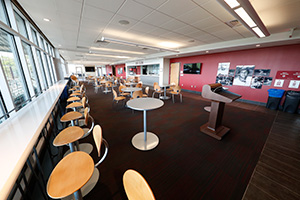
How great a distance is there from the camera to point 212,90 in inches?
93.7

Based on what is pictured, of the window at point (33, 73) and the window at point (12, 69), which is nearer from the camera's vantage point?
the window at point (12, 69)

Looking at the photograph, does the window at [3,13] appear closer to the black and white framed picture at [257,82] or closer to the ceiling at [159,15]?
the ceiling at [159,15]

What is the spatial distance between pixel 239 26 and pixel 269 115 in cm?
317

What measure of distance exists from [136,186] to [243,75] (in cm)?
645

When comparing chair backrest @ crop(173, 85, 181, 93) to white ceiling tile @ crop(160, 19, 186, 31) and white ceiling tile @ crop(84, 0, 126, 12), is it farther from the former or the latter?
white ceiling tile @ crop(84, 0, 126, 12)

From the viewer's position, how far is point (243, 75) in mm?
4953

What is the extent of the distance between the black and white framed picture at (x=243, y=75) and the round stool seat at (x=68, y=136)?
6.57 metres

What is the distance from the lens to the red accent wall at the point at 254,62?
387 cm

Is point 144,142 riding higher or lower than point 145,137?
lower

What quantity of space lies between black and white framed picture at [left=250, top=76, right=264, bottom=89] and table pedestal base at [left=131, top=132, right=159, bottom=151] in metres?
5.32

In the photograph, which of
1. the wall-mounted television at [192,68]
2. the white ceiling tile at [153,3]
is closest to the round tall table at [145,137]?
the white ceiling tile at [153,3]

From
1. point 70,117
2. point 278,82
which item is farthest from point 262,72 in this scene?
point 70,117

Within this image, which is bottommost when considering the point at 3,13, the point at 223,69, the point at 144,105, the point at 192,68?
the point at 144,105

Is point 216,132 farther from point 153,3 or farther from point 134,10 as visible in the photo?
point 134,10
